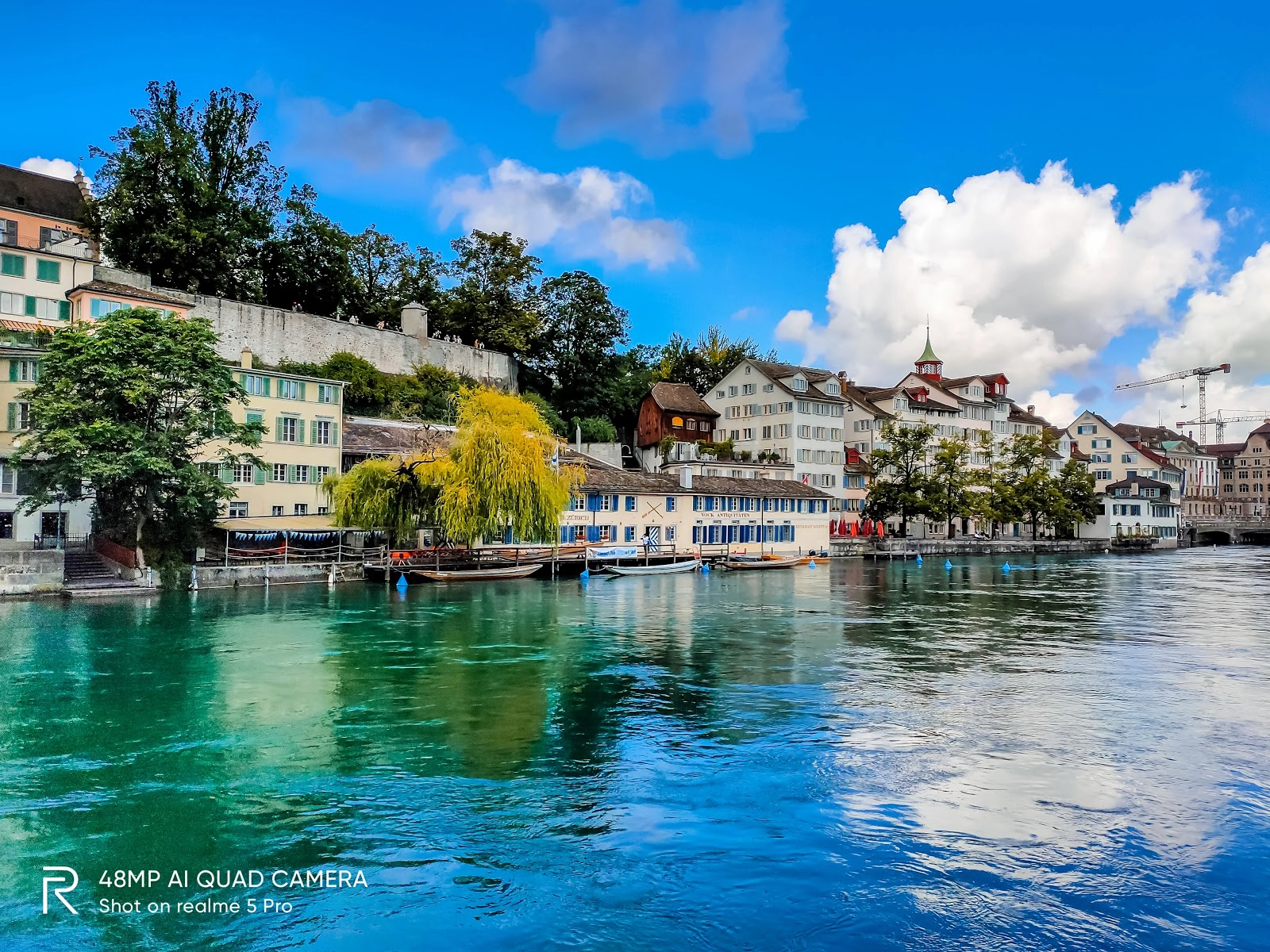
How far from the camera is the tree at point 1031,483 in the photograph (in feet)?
280

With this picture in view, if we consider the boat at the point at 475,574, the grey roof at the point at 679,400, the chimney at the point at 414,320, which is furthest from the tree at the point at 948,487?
the chimney at the point at 414,320

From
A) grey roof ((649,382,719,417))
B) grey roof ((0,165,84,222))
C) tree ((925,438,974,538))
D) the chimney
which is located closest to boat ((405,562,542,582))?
the chimney

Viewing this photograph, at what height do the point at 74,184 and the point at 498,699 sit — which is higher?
the point at 74,184

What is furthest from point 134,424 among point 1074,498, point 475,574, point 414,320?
point 1074,498

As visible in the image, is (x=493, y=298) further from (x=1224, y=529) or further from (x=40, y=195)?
(x=1224, y=529)

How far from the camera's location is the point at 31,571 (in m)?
33.5

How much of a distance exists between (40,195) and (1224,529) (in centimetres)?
12417

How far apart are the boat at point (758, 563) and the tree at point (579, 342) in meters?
22.7

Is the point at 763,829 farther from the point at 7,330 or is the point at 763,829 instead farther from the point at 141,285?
the point at 141,285

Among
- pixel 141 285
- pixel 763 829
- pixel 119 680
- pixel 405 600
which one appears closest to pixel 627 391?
pixel 141 285

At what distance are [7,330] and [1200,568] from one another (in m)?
75.9

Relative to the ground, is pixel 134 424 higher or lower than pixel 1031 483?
higher

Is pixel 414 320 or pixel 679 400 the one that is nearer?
pixel 414 320

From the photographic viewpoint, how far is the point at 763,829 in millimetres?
11828
